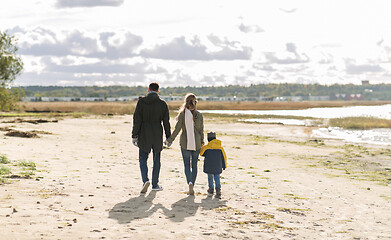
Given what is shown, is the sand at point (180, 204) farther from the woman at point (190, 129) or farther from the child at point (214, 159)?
the woman at point (190, 129)

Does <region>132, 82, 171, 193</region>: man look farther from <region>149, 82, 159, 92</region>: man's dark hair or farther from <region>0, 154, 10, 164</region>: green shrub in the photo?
<region>0, 154, 10, 164</region>: green shrub

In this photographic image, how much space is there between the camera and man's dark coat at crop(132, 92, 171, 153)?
10.2 meters

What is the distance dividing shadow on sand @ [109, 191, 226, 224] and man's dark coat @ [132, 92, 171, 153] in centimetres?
123

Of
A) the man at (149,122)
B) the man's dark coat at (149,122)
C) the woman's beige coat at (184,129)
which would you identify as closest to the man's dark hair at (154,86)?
the man at (149,122)

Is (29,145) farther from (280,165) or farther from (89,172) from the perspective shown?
(280,165)

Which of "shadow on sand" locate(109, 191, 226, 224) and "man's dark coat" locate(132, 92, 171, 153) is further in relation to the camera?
"man's dark coat" locate(132, 92, 171, 153)

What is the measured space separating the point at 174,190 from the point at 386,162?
44.3 ft

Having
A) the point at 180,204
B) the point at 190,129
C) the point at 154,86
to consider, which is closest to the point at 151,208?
the point at 180,204

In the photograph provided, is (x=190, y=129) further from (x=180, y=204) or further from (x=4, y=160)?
(x=4, y=160)

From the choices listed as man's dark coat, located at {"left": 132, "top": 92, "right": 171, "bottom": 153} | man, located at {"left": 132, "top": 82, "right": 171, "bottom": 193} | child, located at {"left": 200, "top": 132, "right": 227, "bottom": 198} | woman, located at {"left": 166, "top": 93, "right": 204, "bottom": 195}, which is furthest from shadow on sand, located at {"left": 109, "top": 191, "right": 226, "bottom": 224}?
man's dark coat, located at {"left": 132, "top": 92, "right": 171, "bottom": 153}

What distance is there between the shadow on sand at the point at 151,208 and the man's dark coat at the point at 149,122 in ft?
4.03

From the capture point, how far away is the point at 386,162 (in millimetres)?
20766

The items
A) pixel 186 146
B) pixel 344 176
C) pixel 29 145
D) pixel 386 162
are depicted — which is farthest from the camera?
pixel 386 162

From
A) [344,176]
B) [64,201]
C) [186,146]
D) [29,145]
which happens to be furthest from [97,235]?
[29,145]
